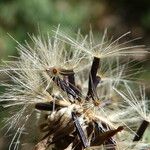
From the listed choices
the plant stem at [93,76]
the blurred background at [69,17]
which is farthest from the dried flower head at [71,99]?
the blurred background at [69,17]

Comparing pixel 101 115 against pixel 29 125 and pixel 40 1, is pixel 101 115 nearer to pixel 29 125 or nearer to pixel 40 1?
pixel 29 125

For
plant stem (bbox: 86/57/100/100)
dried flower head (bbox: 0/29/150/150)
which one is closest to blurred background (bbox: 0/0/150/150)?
dried flower head (bbox: 0/29/150/150)

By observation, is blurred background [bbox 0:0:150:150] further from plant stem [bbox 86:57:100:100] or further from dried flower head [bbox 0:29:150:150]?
plant stem [bbox 86:57:100:100]

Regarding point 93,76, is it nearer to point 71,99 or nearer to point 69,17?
point 71,99

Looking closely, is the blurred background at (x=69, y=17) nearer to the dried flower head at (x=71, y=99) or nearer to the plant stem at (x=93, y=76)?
the dried flower head at (x=71, y=99)

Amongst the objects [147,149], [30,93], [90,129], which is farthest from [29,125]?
[147,149]

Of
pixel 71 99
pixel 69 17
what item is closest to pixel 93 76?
pixel 71 99
